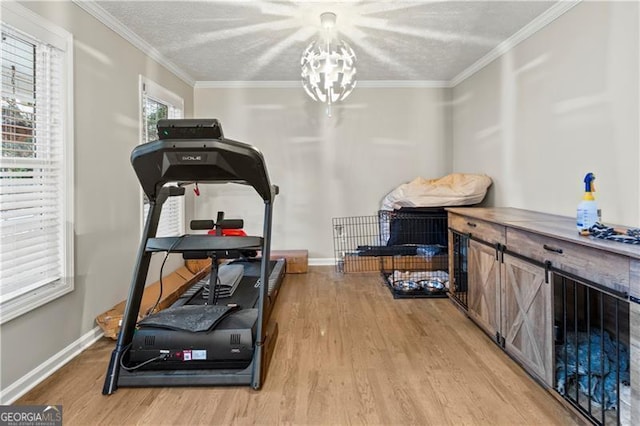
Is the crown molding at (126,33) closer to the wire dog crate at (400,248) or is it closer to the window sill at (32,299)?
the window sill at (32,299)

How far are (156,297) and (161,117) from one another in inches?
79.8

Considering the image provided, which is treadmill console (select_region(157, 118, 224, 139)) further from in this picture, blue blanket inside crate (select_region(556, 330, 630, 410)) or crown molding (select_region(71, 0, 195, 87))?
blue blanket inside crate (select_region(556, 330, 630, 410))

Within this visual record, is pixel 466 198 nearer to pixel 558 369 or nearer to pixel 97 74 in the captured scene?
pixel 558 369

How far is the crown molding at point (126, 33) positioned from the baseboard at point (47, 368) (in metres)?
2.35

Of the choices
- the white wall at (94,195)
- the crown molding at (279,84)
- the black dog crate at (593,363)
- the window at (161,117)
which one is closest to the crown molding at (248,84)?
the crown molding at (279,84)

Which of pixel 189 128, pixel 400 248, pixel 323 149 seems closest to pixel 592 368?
pixel 189 128

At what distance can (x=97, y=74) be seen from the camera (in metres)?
2.69

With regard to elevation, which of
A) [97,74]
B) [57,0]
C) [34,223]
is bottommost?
[34,223]

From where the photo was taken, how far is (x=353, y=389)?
77.4 inches

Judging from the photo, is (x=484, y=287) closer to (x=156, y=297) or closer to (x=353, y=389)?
(x=353, y=389)

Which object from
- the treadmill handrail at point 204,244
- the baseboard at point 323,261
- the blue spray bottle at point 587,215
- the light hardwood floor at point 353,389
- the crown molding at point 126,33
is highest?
the crown molding at point 126,33

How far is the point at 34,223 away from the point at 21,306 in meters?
0.49

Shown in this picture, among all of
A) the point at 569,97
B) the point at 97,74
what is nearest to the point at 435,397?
the point at 569,97

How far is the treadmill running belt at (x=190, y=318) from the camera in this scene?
6.96 feet
